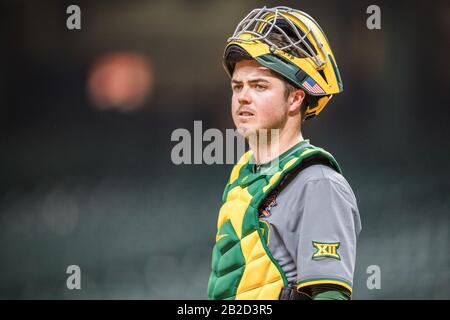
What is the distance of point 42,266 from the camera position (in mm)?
3893

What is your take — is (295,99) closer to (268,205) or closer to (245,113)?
(245,113)

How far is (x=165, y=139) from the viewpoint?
3.91 m

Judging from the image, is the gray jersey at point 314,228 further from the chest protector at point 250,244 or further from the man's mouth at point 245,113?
the man's mouth at point 245,113

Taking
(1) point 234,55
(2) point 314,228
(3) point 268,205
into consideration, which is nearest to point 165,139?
(1) point 234,55

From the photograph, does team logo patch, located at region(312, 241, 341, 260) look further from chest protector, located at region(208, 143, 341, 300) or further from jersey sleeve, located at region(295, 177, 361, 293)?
chest protector, located at region(208, 143, 341, 300)

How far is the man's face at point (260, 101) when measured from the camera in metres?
2.06

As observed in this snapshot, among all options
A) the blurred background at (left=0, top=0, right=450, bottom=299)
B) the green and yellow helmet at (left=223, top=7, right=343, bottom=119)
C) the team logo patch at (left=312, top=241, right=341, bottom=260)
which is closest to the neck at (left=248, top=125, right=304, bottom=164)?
the green and yellow helmet at (left=223, top=7, right=343, bottom=119)

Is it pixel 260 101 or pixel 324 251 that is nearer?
pixel 324 251

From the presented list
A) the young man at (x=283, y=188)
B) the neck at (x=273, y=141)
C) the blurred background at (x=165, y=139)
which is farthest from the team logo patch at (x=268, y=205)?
the blurred background at (x=165, y=139)

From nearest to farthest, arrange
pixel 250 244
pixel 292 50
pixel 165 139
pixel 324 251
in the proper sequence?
1. pixel 324 251
2. pixel 250 244
3. pixel 292 50
4. pixel 165 139

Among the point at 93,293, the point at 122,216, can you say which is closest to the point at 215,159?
the point at 122,216

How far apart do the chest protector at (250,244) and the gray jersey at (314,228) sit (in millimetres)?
27

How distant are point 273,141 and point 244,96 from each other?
146 millimetres

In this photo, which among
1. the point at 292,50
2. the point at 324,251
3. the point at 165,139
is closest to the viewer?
the point at 324,251
